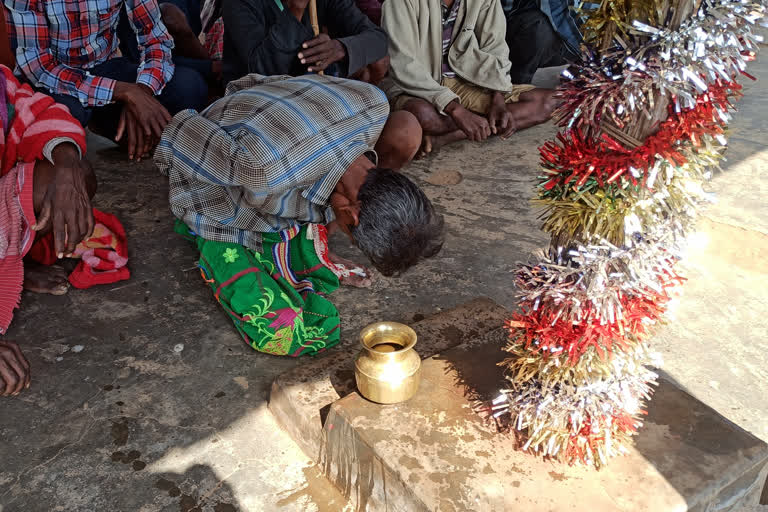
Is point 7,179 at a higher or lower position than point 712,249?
higher

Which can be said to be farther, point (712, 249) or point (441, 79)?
point (441, 79)

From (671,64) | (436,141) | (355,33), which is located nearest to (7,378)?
(671,64)

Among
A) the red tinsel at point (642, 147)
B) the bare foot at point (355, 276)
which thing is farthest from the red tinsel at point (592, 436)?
the bare foot at point (355, 276)

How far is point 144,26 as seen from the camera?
3461 millimetres

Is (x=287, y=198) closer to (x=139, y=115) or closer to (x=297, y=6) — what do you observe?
(x=139, y=115)

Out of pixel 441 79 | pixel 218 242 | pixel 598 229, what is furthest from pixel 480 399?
pixel 441 79

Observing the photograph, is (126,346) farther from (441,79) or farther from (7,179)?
(441,79)

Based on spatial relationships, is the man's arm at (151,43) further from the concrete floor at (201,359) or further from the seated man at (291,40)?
the concrete floor at (201,359)

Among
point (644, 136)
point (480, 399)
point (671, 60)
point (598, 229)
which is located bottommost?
point (480, 399)

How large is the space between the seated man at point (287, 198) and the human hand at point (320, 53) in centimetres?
97

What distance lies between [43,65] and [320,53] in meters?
1.39

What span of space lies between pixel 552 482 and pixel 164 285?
1.78 m

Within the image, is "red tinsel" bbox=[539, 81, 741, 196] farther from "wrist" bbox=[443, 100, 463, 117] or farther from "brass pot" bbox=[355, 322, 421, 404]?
"wrist" bbox=[443, 100, 463, 117]

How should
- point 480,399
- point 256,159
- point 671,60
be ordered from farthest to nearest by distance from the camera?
point 256,159, point 480,399, point 671,60
